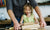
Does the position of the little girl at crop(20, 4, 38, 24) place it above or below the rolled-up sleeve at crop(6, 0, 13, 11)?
below

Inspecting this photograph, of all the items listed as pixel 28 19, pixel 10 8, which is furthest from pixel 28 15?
pixel 10 8

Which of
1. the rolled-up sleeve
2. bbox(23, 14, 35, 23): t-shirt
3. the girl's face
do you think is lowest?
bbox(23, 14, 35, 23): t-shirt

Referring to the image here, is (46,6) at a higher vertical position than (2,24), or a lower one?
higher

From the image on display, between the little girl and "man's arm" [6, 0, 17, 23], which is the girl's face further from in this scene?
"man's arm" [6, 0, 17, 23]

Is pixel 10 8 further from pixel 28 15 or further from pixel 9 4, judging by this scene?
pixel 28 15

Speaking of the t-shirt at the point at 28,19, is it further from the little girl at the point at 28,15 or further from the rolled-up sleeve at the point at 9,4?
the rolled-up sleeve at the point at 9,4

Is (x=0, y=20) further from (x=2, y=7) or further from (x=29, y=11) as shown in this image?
(x=29, y=11)

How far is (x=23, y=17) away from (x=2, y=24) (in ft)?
1.85

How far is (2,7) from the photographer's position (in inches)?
56.1

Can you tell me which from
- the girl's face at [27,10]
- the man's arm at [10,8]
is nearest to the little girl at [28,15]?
the girl's face at [27,10]

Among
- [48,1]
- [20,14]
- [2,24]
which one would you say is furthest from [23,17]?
[48,1]

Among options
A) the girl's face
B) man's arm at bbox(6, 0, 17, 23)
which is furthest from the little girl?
man's arm at bbox(6, 0, 17, 23)

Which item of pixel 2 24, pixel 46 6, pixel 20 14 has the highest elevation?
pixel 46 6

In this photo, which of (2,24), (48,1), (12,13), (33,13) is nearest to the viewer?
(12,13)
